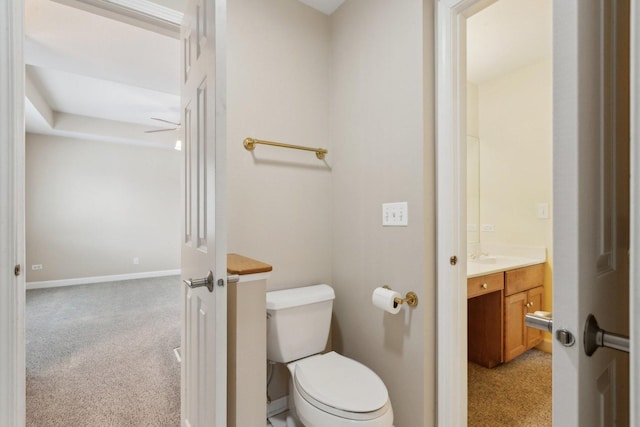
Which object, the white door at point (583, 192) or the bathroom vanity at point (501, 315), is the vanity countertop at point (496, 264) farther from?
the white door at point (583, 192)

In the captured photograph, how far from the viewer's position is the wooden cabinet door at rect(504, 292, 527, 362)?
224 cm

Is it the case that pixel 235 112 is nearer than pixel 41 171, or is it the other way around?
pixel 235 112

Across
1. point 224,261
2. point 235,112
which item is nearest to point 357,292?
point 224,261

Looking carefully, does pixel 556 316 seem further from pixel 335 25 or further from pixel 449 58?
pixel 335 25

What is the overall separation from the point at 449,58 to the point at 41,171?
19.5 feet

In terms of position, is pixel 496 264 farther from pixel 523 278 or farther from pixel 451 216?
pixel 451 216

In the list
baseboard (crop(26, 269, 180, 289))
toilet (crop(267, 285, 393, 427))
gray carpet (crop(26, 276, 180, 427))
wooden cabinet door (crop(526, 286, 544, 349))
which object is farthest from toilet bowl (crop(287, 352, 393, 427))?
baseboard (crop(26, 269, 180, 289))

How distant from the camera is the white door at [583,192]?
46 cm

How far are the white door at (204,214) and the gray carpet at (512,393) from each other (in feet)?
4.82

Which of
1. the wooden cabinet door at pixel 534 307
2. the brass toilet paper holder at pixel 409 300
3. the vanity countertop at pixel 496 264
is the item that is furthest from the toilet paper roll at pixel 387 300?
the wooden cabinet door at pixel 534 307

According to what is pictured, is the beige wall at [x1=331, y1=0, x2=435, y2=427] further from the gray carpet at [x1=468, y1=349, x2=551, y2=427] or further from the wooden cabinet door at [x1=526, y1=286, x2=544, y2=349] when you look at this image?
the wooden cabinet door at [x1=526, y1=286, x2=544, y2=349]

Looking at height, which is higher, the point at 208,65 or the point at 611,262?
the point at 208,65

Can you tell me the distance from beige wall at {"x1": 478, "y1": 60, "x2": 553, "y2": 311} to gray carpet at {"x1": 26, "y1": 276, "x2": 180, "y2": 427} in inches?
118

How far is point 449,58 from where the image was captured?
4.46 ft
